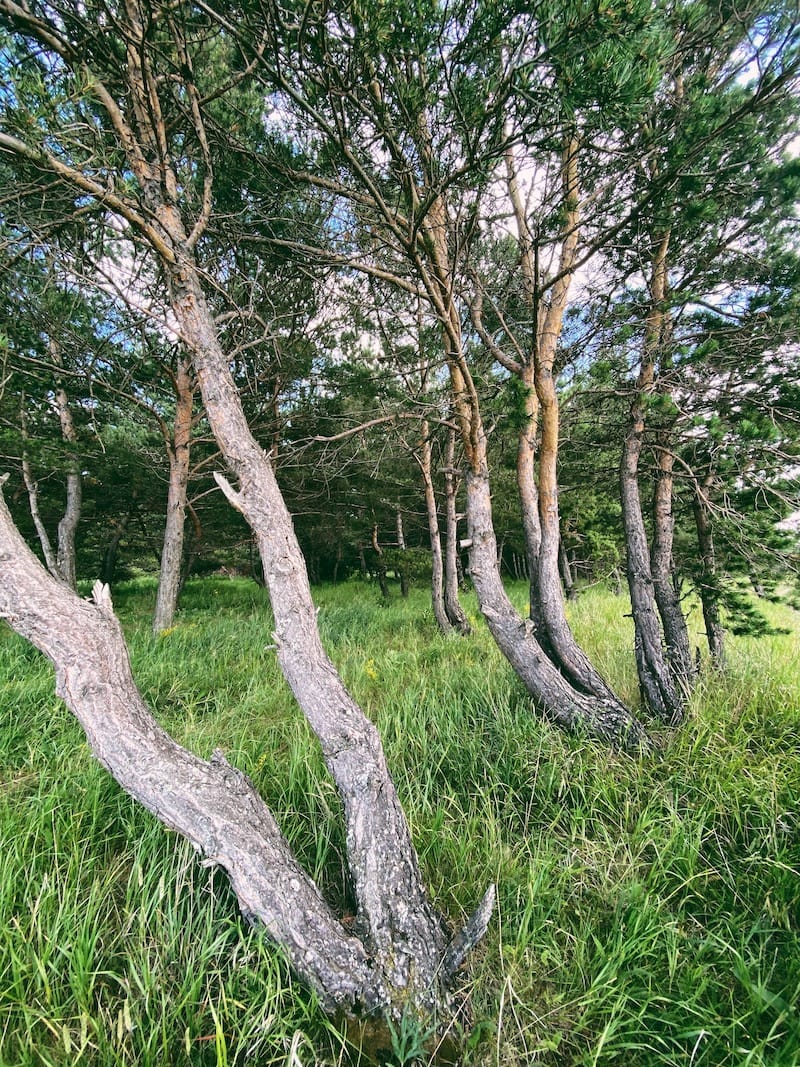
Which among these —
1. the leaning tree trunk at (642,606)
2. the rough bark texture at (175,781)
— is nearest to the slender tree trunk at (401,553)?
the leaning tree trunk at (642,606)

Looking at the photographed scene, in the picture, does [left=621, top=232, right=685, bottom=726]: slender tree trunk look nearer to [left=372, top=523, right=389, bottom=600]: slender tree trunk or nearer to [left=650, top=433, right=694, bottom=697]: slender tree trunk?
[left=650, top=433, right=694, bottom=697]: slender tree trunk

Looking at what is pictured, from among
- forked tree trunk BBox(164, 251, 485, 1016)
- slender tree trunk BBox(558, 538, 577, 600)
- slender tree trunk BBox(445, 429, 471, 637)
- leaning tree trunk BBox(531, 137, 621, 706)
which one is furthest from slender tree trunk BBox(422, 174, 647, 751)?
slender tree trunk BBox(445, 429, 471, 637)

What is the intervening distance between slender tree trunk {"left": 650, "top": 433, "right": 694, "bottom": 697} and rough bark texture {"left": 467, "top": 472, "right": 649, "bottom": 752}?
830 mm

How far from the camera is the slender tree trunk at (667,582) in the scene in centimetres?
336

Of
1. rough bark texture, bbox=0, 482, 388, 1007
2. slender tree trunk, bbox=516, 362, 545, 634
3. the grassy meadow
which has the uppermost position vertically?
slender tree trunk, bbox=516, 362, 545, 634

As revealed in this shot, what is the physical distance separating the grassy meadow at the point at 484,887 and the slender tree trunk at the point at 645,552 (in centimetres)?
27

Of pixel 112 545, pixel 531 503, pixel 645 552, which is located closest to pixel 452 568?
pixel 531 503

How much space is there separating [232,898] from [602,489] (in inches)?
204

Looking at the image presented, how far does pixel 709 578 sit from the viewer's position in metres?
3.38

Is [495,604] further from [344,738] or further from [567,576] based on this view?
[567,576]

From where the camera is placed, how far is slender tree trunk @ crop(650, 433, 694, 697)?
3363mm

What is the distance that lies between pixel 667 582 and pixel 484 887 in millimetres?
2879

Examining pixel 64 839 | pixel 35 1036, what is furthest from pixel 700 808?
pixel 64 839

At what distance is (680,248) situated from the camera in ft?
10.8
